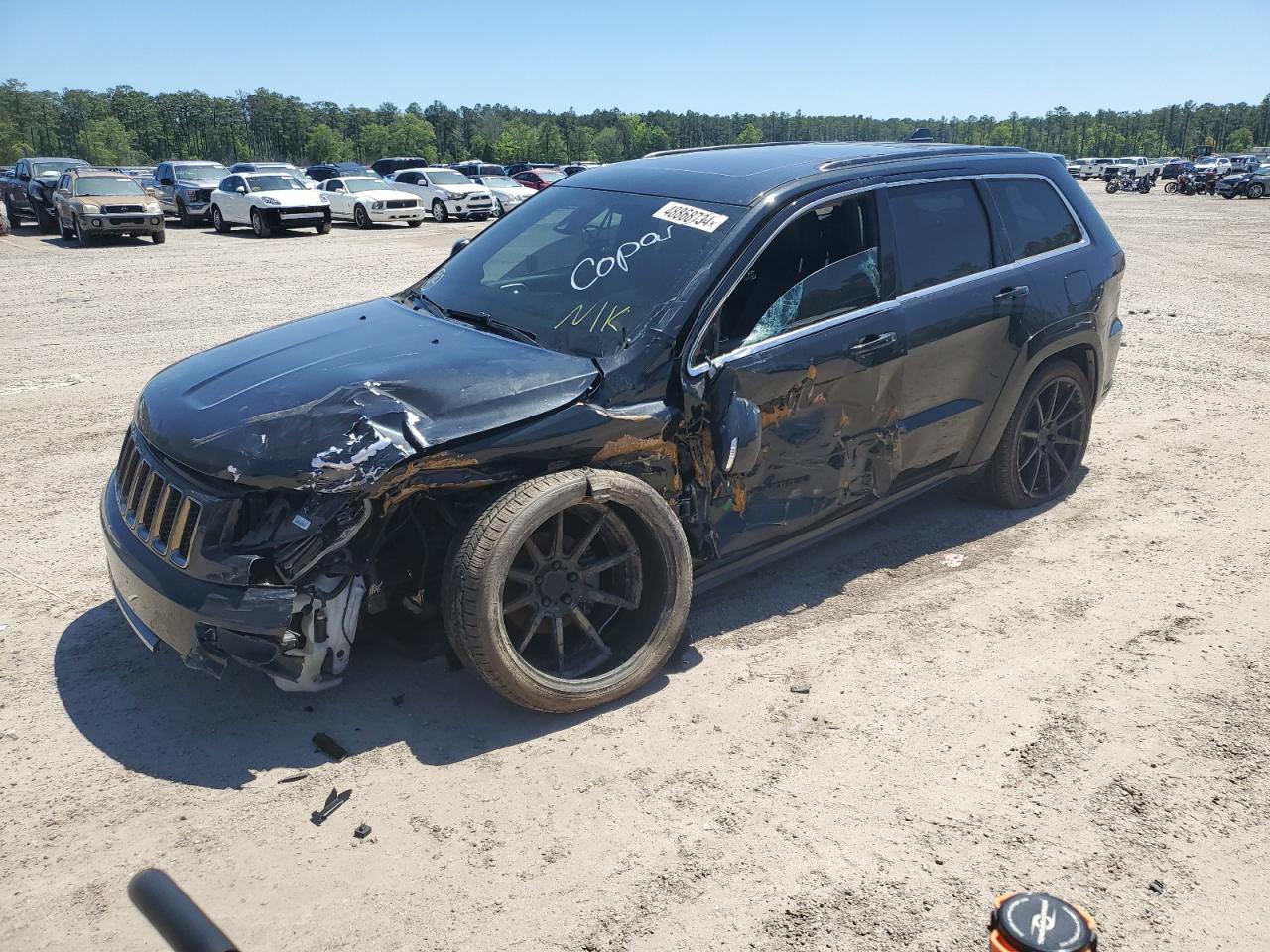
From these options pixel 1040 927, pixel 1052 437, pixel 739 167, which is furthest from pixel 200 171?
pixel 1040 927

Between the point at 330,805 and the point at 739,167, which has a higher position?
the point at 739,167

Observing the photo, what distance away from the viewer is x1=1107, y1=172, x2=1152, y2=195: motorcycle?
50203 millimetres

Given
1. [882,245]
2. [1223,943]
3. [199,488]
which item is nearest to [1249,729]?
[1223,943]

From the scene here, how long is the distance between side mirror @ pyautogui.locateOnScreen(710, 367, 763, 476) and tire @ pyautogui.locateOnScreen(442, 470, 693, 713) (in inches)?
13.3

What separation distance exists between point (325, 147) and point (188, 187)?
97330mm

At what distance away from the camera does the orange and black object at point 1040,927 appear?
170 centimetres

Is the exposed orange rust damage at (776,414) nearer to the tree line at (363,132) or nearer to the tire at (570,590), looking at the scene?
the tire at (570,590)

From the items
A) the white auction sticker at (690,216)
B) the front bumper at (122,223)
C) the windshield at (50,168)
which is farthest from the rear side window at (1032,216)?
the windshield at (50,168)

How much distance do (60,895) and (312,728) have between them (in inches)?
37.1

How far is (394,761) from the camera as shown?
338cm

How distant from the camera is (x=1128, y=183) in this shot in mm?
53000

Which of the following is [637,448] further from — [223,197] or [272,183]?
[223,197]

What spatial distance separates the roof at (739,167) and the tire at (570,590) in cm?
147

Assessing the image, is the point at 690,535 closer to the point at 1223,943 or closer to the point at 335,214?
the point at 1223,943
